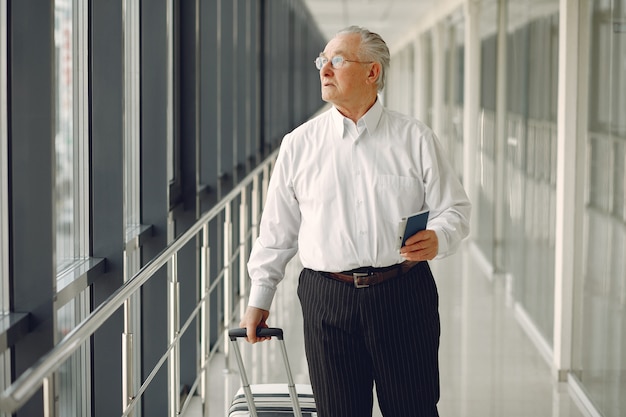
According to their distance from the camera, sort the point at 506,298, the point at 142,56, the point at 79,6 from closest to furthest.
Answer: the point at 79,6 < the point at 142,56 < the point at 506,298

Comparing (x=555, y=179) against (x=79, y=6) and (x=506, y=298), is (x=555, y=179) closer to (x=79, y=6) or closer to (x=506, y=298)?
(x=506, y=298)

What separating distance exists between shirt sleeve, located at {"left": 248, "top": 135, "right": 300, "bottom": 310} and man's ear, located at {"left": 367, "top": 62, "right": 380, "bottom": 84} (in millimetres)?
214

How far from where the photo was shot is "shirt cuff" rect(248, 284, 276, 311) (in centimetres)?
197

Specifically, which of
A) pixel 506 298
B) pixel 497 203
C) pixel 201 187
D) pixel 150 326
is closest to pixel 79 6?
pixel 150 326

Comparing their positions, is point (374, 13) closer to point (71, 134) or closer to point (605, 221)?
point (605, 221)

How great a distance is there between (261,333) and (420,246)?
1.23 feet

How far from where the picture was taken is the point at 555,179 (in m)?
3.92

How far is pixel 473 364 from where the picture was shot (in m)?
3.89

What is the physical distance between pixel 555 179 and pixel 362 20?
8618mm

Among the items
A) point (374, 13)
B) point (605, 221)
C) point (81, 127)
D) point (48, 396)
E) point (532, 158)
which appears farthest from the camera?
point (374, 13)

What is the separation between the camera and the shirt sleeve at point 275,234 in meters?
1.98

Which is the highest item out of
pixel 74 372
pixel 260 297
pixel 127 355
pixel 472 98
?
pixel 472 98

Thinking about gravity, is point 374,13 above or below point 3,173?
above

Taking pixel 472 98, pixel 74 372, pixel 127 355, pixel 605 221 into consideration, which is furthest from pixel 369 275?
pixel 472 98
